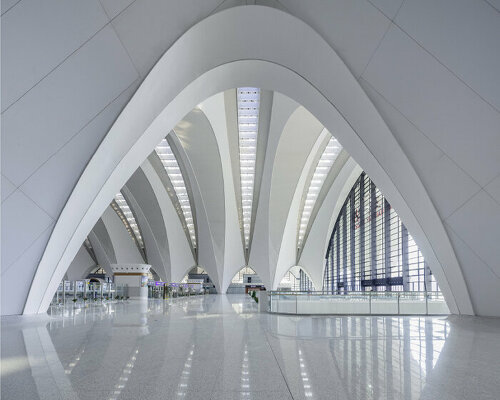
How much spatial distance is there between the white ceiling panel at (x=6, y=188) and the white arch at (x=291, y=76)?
2005mm

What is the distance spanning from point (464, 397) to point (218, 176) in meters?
33.2

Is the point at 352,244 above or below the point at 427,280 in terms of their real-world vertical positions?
above

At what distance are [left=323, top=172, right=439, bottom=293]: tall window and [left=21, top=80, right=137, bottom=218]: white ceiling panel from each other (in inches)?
990

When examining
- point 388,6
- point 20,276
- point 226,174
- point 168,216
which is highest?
point 226,174

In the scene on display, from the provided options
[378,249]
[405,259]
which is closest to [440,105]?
[405,259]

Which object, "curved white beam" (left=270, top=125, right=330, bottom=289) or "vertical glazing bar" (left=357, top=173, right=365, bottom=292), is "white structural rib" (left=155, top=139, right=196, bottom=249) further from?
"vertical glazing bar" (left=357, top=173, right=365, bottom=292)

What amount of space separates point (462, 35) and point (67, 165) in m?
9.68

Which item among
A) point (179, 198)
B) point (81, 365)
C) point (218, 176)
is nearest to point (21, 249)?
point (81, 365)

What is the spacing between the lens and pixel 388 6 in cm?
943

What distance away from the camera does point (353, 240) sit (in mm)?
47344

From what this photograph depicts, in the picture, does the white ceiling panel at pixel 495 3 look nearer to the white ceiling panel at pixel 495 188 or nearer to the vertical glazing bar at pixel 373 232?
the white ceiling panel at pixel 495 188

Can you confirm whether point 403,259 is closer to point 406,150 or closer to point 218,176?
point 218,176

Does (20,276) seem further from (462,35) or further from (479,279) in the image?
(479,279)

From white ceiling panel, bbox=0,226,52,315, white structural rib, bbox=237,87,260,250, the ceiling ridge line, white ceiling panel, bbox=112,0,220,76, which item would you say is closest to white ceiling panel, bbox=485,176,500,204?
the ceiling ridge line
